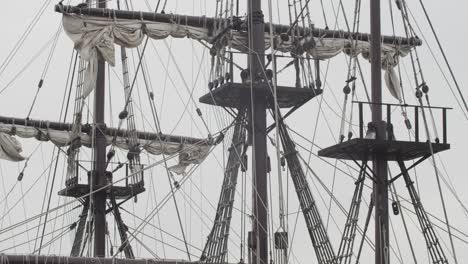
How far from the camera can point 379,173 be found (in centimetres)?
3103

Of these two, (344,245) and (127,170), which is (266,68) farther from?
(127,170)

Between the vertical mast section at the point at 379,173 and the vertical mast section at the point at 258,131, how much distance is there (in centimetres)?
430

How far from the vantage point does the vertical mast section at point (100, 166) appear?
46.4 m

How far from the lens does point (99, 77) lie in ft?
158

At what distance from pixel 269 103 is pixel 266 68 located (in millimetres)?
1191

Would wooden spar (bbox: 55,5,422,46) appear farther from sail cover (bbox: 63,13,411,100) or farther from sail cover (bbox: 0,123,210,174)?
sail cover (bbox: 0,123,210,174)

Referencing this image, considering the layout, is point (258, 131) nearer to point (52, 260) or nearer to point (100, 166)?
point (52, 260)

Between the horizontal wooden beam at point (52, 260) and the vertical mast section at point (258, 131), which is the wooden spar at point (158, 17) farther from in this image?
the horizontal wooden beam at point (52, 260)

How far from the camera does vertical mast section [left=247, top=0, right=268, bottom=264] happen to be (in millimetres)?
36344

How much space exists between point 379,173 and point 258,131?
24.0ft

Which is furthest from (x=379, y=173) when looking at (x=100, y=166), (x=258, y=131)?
(x=100, y=166)

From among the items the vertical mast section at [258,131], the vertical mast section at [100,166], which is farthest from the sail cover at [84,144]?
the vertical mast section at [258,131]

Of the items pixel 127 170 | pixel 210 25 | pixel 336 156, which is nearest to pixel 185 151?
pixel 127 170

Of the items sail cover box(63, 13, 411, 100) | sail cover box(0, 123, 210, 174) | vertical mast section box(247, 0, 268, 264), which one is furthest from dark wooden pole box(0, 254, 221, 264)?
sail cover box(0, 123, 210, 174)
